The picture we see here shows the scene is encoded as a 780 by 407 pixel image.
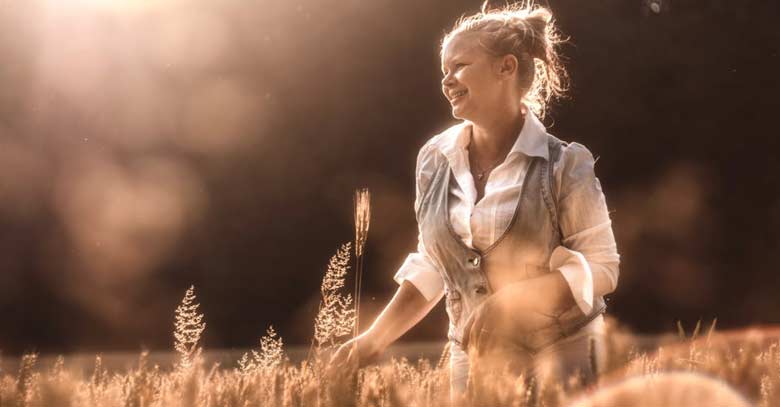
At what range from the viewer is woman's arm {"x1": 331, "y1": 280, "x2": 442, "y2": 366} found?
2.14m

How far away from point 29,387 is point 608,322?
905 mm

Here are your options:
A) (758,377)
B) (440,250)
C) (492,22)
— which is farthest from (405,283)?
(758,377)

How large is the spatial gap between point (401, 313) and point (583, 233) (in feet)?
1.98

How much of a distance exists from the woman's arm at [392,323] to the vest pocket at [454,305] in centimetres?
4

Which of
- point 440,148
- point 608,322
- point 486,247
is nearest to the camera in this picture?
point 608,322

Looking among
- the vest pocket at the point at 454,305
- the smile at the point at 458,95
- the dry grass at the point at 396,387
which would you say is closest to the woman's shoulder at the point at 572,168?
the smile at the point at 458,95

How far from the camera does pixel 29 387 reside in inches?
46.7

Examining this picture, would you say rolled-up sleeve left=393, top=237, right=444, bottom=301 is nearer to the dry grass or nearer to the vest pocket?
the vest pocket

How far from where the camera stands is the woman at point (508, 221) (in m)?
1.99

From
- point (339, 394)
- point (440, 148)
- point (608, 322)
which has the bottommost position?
point (339, 394)

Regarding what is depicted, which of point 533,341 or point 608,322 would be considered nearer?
point 608,322

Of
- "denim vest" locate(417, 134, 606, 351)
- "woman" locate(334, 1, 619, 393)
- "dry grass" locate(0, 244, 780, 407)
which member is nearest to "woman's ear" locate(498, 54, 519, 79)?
"woman" locate(334, 1, 619, 393)

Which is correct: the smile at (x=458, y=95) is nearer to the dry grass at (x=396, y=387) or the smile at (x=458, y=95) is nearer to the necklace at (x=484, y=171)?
the necklace at (x=484, y=171)

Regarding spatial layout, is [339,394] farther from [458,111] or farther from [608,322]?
[458,111]
